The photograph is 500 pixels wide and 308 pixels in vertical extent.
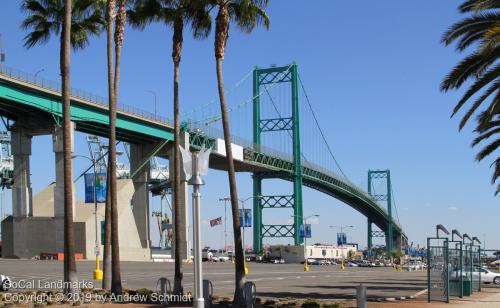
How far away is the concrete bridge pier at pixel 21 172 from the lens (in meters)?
67.4

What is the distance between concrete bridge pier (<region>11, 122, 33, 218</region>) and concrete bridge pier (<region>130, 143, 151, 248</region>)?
1660 cm

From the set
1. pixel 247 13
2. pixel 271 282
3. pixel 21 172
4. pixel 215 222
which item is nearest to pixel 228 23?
pixel 247 13

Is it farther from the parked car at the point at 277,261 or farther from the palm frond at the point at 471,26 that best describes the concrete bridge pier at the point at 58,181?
the palm frond at the point at 471,26

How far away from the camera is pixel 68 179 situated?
2244cm

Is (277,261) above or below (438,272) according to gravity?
below

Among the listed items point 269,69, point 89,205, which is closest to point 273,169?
point 269,69

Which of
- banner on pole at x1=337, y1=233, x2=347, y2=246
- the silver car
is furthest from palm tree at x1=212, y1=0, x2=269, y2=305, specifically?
banner on pole at x1=337, y1=233, x2=347, y2=246

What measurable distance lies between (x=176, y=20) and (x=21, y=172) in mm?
46468

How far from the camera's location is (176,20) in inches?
988

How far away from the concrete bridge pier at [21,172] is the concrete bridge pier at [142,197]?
654 inches

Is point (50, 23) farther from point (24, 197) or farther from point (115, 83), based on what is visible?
point (24, 197)

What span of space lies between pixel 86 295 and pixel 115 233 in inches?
86.1

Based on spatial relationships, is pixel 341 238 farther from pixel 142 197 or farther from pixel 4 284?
pixel 4 284

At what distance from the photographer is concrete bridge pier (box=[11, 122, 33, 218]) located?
67.4 m
